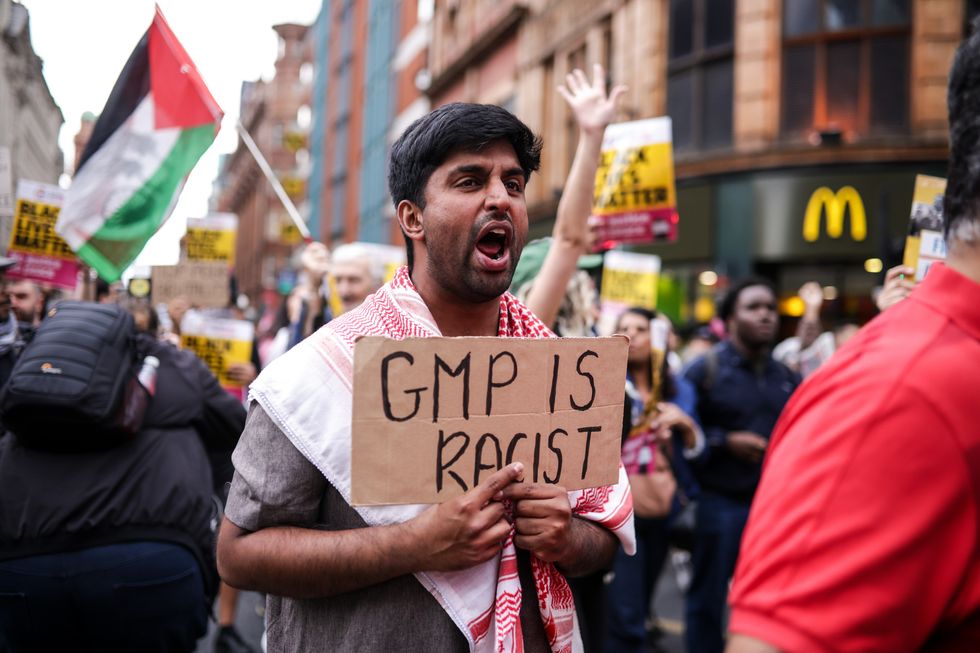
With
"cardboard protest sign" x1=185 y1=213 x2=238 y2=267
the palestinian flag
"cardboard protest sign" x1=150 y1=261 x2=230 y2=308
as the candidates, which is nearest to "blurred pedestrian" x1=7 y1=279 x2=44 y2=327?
the palestinian flag

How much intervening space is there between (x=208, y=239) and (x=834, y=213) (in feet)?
34.3

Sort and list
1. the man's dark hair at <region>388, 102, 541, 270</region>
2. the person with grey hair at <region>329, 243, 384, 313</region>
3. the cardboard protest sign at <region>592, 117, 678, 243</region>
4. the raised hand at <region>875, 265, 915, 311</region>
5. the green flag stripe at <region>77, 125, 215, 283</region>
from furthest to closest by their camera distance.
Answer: the cardboard protest sign at <region>592, 117, 678, 243</region>, the person with grey hair at <region>329, 243, 384, 313</region>, the green flag stripe at <region>77, 125, 215, 283</region>, the raised hand at <region>875, 265, 915, 311</region>, the man's dark hair at <region>388, 102, 541, 270</region>

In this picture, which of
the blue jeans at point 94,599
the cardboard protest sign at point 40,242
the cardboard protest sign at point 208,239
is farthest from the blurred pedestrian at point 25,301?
the cardboard protest sign at point 208,239

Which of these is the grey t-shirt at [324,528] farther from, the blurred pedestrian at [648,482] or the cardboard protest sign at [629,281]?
the cardboard protest sign at [629,281]

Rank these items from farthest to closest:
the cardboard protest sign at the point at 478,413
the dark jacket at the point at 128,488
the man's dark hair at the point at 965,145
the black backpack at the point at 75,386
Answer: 1. the dark jacket at the point at 128,488
2. the black backpack at the point at 75,386
3. the cardboard protest sign at the point at 478,413
4. the man's dark hair at the point at 965,145

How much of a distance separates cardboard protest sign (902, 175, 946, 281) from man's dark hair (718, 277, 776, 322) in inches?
93.0

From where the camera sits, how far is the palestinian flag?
4394 millimetres

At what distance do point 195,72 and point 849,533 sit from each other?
14.6ft

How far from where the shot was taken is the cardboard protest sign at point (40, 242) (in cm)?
558

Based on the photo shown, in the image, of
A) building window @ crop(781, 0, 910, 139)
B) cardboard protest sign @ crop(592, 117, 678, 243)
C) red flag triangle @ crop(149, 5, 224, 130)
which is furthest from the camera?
building window @ crop(781, 0, 910, 139)

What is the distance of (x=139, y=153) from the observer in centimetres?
459

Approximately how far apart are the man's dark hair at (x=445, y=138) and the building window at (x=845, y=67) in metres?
14.0

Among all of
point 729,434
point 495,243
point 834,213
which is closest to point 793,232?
point 834,213

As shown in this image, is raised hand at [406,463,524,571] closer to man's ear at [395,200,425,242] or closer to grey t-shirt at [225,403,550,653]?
grey t-shirt at [225,403,550,653]
